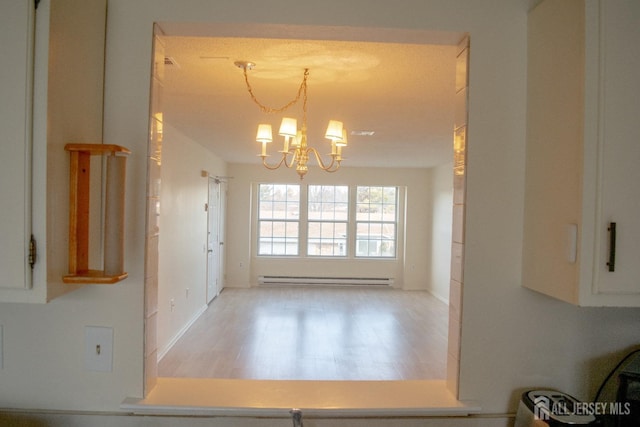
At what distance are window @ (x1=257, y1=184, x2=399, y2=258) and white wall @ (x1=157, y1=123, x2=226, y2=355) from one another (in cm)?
233

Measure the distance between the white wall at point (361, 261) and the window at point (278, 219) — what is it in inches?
8.1

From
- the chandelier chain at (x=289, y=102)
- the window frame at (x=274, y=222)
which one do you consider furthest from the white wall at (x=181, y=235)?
the window frame at (x=274, y=222)

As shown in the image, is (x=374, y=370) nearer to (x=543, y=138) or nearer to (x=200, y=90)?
(x=200, y=90)

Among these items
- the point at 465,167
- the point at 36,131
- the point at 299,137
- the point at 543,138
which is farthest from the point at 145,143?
the point at 299,137

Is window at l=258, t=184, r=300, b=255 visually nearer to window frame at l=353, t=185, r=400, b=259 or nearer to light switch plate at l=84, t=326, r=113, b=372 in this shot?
window frame at l=353, t=185, r=400, b=259

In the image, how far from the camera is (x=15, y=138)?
0.86m

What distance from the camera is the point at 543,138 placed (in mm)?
1039

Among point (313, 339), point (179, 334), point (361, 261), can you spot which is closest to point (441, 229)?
point (361, 261)

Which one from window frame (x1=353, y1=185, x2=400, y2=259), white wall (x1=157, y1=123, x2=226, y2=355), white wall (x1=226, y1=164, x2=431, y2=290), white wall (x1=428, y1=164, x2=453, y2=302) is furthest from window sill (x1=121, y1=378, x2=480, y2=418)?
window frame (x1=353, y1=185, x2=400, y2=259)

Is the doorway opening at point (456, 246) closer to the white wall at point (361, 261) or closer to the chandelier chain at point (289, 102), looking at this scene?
the chandelier chain at point (289, 102)

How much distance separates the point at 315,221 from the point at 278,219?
80 cm

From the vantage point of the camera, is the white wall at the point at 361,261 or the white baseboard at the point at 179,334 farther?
the white wall at the point at 361,261

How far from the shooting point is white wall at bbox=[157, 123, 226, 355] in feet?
12.9

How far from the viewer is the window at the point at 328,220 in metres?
8.02
